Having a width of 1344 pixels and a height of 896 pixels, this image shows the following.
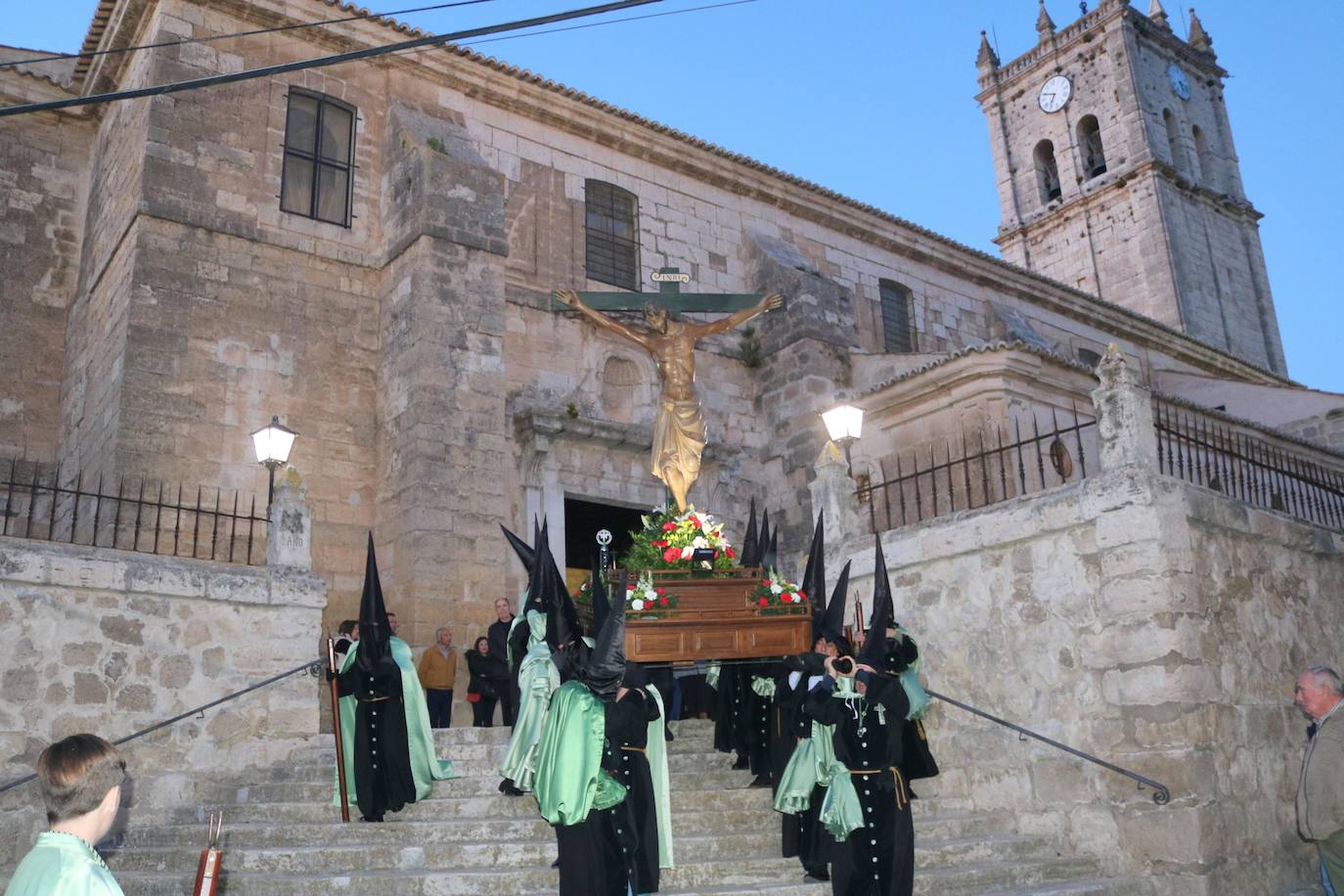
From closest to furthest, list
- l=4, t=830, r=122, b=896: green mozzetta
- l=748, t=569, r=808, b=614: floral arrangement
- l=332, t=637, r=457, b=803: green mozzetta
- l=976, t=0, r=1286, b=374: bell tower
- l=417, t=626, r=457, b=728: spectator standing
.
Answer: l=4, t=830, r=122, b=896: green mozzetta, l=332, t=637, r=457, b=803: green mozzetta, l=748, t=569, r=808, b=614: floral arrangement, l=417, t=626, r=457, b=728: spectator standing, l=976, t=0, r=1286, b=374: bell tower

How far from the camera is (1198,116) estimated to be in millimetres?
34406

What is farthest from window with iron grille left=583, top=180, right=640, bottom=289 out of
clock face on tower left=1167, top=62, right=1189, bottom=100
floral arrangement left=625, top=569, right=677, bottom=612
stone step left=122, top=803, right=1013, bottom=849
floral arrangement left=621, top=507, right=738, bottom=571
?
clock face on tower left=1167, top=62, right=1189, bottom=100

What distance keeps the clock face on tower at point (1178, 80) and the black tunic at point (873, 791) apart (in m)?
32.6

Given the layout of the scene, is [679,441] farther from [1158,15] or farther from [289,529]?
[1158,15]

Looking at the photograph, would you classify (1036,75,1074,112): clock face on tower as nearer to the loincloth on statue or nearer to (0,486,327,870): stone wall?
the loincloth on statue

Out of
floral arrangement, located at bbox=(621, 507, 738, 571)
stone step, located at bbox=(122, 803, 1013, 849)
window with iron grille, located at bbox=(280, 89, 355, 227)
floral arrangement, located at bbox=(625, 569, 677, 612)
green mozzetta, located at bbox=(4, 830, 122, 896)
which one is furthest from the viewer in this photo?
window with iron grille, located at bbox=(280, 89, 355, 227)

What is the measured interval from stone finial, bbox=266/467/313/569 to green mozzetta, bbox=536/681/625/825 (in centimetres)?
362

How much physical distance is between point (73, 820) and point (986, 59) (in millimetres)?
38912

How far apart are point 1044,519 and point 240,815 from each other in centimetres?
625

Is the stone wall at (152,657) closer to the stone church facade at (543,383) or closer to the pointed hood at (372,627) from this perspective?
the pointed hood at (372,627)

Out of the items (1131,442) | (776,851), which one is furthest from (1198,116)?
(776,851)

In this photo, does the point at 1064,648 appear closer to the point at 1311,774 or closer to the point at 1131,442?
the point at 1131,442

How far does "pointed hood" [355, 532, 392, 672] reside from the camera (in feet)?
25.7

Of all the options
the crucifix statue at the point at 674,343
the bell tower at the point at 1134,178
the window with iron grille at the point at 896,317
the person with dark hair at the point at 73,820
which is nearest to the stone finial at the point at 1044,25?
the bell tower at the point at 1134,178
